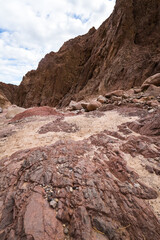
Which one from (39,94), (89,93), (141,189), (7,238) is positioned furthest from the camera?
(39,94)

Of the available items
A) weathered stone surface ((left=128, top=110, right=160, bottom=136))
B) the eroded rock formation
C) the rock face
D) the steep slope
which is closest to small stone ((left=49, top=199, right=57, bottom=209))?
the eroded rock formation

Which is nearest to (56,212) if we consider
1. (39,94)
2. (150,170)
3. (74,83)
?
(150,170)

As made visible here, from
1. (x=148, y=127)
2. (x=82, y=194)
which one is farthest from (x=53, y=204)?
(x=148, y=127)

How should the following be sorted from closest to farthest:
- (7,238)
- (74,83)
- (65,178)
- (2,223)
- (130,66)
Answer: (7,238) < (2,223) < (65,178) < (130,66) < (74,83)

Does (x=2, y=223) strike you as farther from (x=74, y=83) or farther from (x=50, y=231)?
(x=74, y=83)

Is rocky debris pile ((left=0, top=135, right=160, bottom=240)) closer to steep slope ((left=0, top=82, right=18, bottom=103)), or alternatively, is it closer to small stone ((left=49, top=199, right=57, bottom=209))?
small stone ((left=49, top=199, right=57, bottom=209))

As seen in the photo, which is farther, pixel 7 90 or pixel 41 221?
pixel 7 90

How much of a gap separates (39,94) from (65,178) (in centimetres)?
2801

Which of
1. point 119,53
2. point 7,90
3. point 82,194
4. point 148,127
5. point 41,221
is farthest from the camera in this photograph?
point 7,90

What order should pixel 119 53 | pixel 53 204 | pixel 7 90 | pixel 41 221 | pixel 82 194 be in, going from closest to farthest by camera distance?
pixel 41 221
pixel 53 204
pixel 82 194
pixel 119 53
pixel 7 90

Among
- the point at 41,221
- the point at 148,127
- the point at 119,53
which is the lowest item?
the point at 41,221

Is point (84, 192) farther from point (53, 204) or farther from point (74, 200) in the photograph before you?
point (53, 204)

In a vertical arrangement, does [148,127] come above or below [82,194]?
above

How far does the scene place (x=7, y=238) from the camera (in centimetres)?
143
